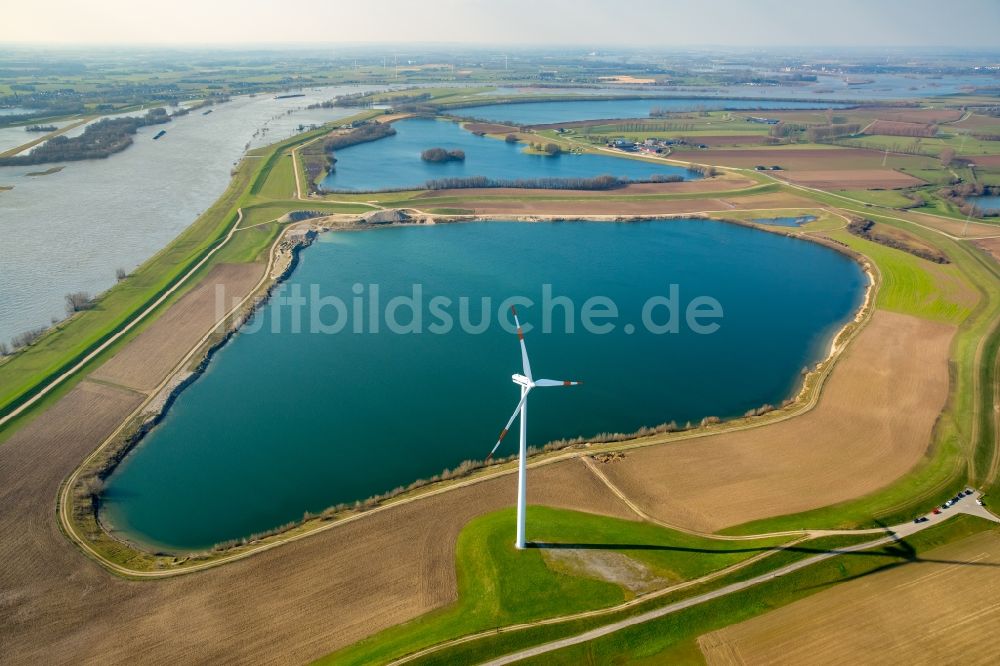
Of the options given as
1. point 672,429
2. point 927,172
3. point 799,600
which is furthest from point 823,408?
point 927,172

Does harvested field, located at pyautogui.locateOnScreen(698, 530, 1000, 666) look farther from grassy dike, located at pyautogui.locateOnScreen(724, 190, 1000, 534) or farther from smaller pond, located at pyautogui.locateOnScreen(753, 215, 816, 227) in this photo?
smaller pond, located at pyautogui.locateOnScreen(753, 215, 816, 227)

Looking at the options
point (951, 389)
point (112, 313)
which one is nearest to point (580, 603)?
point (951, 389)

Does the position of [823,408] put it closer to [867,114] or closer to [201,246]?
[201,246]

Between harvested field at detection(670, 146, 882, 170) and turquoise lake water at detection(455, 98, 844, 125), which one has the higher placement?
turquoise lake water at detection(455, 98, 844, 125)

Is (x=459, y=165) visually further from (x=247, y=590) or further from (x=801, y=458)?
(x=247, y=590)

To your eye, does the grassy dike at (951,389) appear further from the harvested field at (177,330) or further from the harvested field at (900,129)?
the harvested field at (900,129)

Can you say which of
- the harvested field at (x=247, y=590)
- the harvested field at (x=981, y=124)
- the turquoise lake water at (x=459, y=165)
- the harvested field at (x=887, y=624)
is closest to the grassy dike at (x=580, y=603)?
the harvested field at (x=887, y=624)

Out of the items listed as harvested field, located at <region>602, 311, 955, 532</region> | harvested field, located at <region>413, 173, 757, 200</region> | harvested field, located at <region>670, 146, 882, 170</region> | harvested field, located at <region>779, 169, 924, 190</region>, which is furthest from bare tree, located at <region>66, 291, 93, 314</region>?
harvested field, located at <region>779, 169, 924, 190</region>
